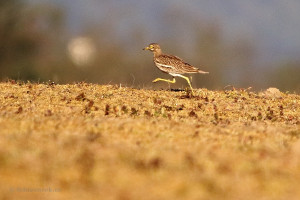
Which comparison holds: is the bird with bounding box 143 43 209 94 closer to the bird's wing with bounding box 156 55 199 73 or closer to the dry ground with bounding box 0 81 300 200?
the bird's wing with bounding box 156 55 199 73

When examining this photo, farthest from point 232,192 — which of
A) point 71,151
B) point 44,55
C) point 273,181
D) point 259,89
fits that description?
point 44,55

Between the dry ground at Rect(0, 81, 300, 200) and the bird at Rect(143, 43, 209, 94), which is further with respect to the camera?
the bird at Rect(143, 43, 209, 94)

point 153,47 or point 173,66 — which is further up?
point 153,47

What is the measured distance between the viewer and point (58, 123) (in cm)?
1095

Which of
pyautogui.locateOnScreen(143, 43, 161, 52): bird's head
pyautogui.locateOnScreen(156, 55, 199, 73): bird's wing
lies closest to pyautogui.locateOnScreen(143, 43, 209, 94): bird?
pyautogui.locateOnScreen(156, 55, 199, 73): bird's wing

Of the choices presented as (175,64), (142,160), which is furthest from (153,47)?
A: (142,160)

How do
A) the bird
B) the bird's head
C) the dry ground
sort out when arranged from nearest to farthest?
1. the dry ground
2. the bird
3. the bird's head

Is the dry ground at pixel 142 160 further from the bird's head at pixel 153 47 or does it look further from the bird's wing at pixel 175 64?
the bird's head at pixel 153 47

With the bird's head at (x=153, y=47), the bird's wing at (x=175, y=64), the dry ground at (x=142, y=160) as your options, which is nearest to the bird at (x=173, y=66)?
the bird's wing at (x=175, y=64)

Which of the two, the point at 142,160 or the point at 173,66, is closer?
the point at 142,160

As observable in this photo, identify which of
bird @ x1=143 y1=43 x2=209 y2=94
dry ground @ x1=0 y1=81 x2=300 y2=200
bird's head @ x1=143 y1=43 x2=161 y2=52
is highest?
bird's head @ x1=143 y1=43 x2=161 y2=52

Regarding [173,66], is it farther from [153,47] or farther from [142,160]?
[142,160]

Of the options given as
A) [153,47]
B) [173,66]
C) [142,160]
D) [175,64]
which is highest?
[153,47]

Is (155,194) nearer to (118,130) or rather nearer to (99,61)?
(118,130)
